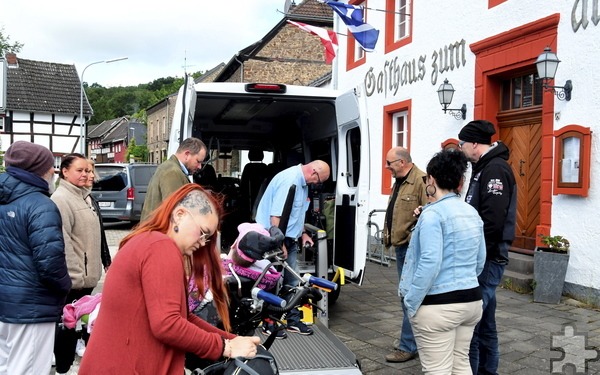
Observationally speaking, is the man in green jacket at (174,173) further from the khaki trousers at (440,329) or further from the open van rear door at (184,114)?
the khaki trousers at (440,329)

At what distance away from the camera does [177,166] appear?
507 cm

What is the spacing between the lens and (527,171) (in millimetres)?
8625

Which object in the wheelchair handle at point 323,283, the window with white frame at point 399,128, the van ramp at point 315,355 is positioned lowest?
the van ramp at point 315,355

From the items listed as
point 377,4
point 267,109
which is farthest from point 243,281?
point 377,4

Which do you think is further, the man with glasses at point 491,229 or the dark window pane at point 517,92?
the dark window pane at point 517,92

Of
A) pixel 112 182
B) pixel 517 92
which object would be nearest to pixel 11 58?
pixel 112 182

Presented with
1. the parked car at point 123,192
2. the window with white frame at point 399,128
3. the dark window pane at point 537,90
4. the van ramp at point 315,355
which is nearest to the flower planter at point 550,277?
the dark window pane at point 537,90

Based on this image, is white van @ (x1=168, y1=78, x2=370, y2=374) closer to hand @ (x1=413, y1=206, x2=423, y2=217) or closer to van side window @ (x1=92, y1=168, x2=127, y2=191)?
hand @ (x1=413, y1=206, x2=423, y2=217)

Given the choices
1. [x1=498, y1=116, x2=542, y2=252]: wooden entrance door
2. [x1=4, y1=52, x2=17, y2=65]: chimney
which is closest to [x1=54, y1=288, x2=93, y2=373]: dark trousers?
[x1=498, y1=116, x2=542, y2=252]: wooden entrance door

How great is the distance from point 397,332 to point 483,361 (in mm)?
1753

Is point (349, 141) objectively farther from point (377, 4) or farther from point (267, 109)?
point (377, 4)

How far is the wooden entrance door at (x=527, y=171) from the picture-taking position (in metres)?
8.39

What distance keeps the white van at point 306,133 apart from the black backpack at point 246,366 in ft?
5.48

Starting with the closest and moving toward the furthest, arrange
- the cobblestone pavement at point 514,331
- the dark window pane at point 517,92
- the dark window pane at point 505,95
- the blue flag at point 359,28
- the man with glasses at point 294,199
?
the cobblestone pavement at point 514,331
the man with glasses at point 294,199
the dark window pane at point 517,92
the dark window pane at point 505,95
the blue flag at point 359,28
